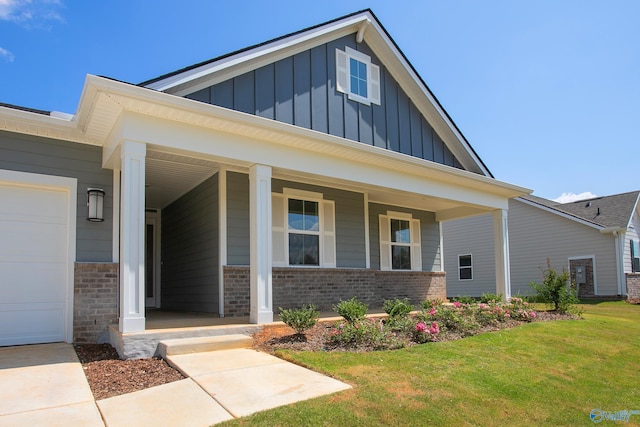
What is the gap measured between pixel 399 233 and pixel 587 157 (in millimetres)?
7938

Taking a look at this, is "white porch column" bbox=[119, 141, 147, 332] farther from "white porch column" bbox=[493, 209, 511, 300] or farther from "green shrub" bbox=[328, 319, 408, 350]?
"white porch column" bbox=[493, 209, 511, 300]

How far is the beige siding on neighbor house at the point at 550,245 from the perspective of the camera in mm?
19062

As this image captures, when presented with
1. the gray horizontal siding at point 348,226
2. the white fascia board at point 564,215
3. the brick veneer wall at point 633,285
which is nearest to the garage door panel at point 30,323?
the gray horizontal siding at point 348,226

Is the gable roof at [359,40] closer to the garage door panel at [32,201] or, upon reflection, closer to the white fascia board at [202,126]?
the white fascia board at [202,126]

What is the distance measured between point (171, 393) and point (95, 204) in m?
4.06

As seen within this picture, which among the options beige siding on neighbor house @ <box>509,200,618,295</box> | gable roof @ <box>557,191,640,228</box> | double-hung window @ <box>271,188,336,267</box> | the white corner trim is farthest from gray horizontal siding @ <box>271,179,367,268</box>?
gable roof @ <box>557,191,640,228</box>

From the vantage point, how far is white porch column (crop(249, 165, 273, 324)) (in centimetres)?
726

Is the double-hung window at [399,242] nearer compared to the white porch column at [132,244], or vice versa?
the white porch column at [132,244]

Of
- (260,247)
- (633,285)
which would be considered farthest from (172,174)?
(633,285)

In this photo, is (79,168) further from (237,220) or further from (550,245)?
(550,245)

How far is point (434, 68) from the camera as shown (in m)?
12.2

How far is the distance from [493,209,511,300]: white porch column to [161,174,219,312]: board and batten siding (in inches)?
286

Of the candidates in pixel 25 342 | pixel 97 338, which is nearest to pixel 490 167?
pixel 97 338

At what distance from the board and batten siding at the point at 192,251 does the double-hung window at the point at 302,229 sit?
4.29 ft
